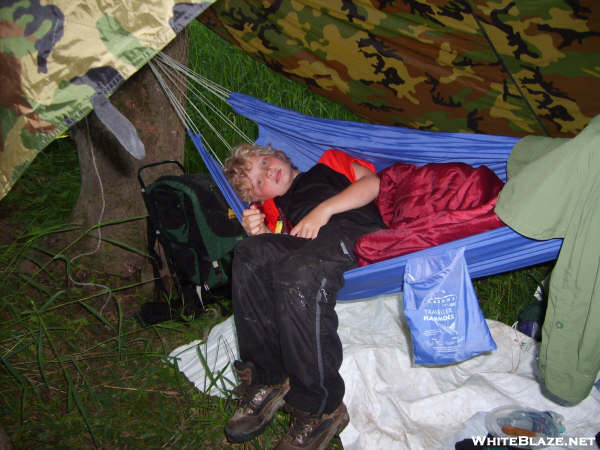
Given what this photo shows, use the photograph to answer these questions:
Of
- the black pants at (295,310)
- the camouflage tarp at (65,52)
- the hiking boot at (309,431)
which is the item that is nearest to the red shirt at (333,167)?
the black pants at (295,310)

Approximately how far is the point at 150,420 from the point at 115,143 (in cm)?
121

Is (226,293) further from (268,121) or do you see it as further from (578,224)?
(578,224)

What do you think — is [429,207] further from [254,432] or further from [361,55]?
[254,432]

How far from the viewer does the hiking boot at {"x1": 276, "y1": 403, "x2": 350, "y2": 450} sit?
131cm

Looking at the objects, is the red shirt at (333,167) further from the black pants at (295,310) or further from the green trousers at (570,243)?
the green trousers at (570,243)

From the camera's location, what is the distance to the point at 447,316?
1.20 m

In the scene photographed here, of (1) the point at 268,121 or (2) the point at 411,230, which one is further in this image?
(1) the point at 268,121

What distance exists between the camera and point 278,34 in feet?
5.81

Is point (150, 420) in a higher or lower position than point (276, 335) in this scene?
lower

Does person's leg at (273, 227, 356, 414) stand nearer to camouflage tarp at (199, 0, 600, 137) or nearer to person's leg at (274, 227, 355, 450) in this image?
person's leg at (274, 227, 355, 450)

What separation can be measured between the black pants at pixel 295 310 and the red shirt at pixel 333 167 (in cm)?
29

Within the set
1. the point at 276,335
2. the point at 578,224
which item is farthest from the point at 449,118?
the point at 276,335

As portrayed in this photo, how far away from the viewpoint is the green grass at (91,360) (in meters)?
1.52

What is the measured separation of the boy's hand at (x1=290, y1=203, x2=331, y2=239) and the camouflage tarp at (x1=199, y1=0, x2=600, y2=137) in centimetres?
66
